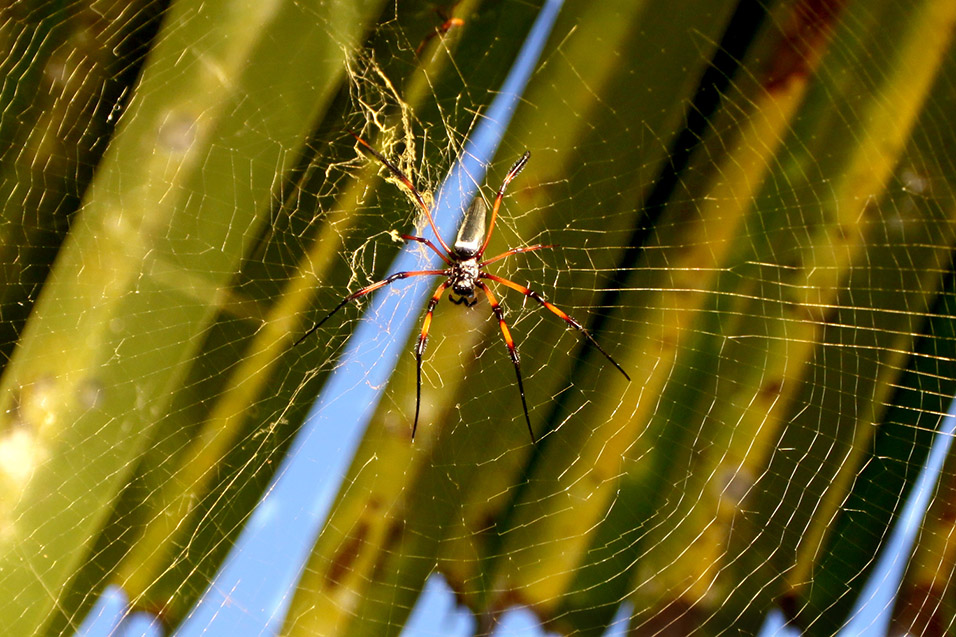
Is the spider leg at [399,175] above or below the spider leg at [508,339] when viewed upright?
above

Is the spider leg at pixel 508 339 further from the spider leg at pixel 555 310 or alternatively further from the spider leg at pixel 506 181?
the spider leg at pixel 506 181

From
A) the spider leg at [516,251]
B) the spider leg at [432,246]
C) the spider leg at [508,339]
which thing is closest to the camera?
the spider leg at [508,339]

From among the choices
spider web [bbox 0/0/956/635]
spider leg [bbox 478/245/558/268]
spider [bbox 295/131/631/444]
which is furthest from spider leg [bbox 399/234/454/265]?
spider web [bbox 0/0/956/635]

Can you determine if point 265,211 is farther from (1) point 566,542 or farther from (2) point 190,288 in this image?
(1) point 566,542

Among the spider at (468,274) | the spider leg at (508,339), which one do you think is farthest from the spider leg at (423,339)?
the spider leg at (508,339)

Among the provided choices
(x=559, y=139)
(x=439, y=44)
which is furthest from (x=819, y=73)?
(x=439, y=44)

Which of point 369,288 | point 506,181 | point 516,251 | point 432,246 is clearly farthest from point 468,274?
point 506,181
